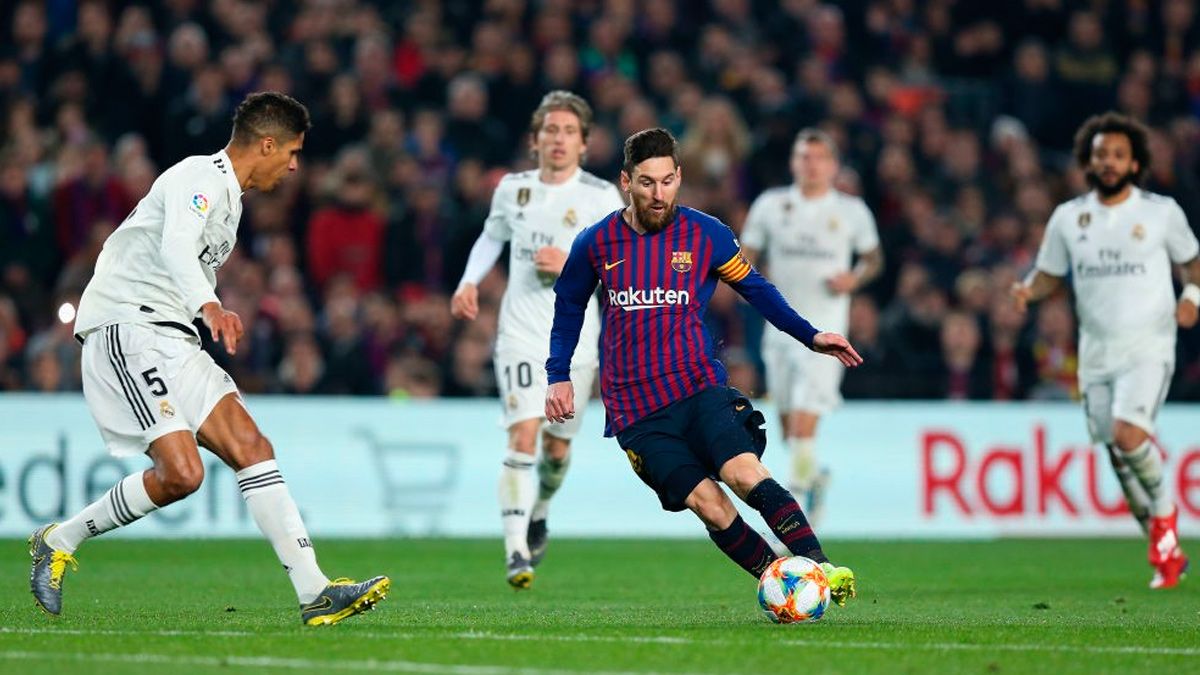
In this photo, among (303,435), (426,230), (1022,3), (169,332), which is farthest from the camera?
(1022,3)

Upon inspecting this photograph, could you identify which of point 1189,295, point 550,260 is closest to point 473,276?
point 550,260

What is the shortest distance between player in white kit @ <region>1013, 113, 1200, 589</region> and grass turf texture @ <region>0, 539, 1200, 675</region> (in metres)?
0.86

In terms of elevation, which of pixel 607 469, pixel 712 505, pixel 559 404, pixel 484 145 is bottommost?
pixel 607 469

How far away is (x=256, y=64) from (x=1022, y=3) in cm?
971

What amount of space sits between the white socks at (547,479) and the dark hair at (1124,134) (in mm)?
3966

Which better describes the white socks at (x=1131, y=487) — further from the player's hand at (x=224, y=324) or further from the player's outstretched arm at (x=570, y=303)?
the player's hand at (x=224, y=324)

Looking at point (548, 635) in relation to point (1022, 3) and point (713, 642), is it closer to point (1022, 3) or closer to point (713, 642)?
point (713, 642)

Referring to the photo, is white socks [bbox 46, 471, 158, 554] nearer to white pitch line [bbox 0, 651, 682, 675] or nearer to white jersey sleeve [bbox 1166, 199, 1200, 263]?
white pitch line [bbox 0, 651, 682, 675]

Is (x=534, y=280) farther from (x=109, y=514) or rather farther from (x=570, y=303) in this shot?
(x=109, y=514)

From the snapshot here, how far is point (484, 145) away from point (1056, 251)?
27.2 ft

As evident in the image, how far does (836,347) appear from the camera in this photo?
887 cm

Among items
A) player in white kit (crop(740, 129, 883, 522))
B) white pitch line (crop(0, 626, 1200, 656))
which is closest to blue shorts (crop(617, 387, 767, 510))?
white pitch line (crop(0, 626, 1200, 656))

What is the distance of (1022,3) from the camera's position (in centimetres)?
2372

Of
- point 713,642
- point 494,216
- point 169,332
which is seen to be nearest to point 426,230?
point 494,216
